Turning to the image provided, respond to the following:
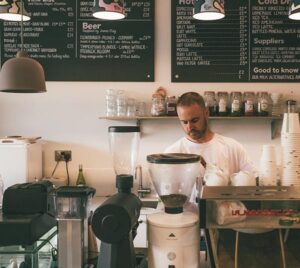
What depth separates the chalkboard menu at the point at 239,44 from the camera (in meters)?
3.51

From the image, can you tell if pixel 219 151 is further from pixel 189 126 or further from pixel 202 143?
pixel 189 126

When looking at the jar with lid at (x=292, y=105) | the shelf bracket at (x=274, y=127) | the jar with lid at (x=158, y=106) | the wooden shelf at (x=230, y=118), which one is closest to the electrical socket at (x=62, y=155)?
the wooden shelf at (x=230, y=118)

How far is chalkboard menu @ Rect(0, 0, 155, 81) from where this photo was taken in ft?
11.7

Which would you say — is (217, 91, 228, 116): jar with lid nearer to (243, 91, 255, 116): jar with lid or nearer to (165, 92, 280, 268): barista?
(243, 91, 255, 116): jar with lid

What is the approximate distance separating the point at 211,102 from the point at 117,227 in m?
2.38

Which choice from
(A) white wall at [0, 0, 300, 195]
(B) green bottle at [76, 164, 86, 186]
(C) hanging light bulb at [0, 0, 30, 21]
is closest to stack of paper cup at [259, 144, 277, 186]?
(C) hanging light bulb at [0, 0, 30, 21]

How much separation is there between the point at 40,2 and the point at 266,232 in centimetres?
292

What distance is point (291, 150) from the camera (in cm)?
137

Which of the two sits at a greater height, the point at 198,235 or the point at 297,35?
the point at 297,35

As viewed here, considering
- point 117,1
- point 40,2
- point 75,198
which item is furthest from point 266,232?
point 40,2

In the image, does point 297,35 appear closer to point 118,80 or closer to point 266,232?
point 118,80

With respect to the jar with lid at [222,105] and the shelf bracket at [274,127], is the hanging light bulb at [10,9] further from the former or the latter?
the shelf bracket at [274,127]

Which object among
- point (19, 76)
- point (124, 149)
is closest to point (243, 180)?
point (124, 149)

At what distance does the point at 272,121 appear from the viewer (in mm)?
3529
